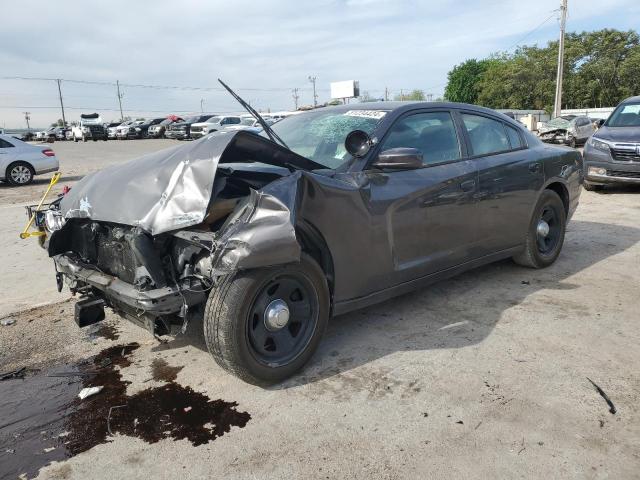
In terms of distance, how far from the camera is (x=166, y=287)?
114 inches

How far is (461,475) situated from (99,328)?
298cm

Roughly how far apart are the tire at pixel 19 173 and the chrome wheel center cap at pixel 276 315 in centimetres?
1398

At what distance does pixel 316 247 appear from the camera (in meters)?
3.27

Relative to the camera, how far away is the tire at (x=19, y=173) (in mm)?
14328

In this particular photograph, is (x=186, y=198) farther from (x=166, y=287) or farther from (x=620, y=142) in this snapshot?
(x=620, y=142)

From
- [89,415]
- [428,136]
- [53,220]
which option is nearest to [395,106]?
[428,136]

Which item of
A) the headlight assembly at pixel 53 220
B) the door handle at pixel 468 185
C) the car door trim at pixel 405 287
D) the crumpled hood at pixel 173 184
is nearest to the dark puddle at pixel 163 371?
the crumpled hood at pixel 173 184

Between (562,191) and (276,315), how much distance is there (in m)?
3.76

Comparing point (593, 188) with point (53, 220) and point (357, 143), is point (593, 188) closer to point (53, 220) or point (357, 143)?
point (357, 143)

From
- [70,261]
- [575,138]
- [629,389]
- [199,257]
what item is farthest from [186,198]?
[575,138]

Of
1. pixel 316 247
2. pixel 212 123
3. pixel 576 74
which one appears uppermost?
pixel 576 74

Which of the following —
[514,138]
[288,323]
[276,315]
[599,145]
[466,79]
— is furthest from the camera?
[466,79]

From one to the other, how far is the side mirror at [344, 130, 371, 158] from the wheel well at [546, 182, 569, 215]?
2.60 m

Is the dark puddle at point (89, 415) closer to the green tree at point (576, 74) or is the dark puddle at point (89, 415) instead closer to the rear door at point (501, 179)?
the rear door at point (501, 179)
